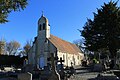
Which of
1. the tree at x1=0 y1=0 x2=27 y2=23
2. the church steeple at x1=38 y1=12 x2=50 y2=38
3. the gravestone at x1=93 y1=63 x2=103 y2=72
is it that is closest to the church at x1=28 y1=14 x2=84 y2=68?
the church steeple at x1=38 y1=12 x2=50 y2=38

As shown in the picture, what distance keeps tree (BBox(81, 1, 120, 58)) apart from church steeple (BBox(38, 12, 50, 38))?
15.0 metres

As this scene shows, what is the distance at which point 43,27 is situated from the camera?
56094 mm

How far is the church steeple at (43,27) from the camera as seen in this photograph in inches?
2188

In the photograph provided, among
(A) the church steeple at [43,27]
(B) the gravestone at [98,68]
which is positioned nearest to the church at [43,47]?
(A) the church steeple at [43,27]

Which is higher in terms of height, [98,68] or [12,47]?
[12,47]

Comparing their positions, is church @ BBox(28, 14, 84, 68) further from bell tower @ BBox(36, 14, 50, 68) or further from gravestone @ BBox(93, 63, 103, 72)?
gravestone @ BBox(93, 63, 103, 72)

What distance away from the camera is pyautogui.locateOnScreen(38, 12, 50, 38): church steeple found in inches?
2188

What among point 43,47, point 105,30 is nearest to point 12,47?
point 43,47

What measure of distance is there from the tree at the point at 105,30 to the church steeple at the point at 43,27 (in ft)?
49.2

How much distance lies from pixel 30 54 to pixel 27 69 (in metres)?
25.7

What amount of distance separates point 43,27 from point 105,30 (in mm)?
19813

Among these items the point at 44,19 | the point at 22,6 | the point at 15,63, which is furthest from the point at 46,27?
the point at 22,6

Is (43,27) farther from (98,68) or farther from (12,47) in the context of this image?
(12,47)

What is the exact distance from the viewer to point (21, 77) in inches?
708
